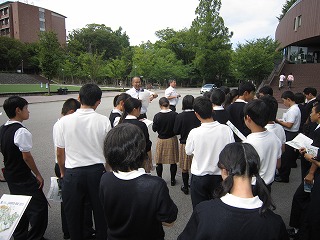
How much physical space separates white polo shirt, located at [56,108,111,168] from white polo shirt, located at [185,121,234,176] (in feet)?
3.46

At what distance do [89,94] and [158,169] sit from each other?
2668 mm

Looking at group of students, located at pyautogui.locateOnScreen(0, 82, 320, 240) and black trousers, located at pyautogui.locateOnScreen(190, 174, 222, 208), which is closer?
group of students, located at pyautogui.locateOnScreen(0, 82, 320, 240)

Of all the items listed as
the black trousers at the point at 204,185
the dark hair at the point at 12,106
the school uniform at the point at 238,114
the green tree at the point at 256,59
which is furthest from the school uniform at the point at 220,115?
the green tree at the point at 256,59

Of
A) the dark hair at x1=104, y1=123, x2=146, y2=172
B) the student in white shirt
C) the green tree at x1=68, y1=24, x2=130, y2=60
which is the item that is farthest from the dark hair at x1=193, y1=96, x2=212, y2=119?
the green tree at x1=68, y1=24, x2=130, y2=60

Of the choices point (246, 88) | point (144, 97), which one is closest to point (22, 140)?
point (144, 97)

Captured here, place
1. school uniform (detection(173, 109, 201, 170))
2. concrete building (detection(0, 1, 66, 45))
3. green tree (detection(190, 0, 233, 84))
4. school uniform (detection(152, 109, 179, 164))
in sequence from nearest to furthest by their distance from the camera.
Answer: school uniform (detection(173, 109, 201, 170))
school uniform (detection(152, 109, 179, 164))
green tree (detection(190, 0, 233, 84))
concrete building (detection(0, 1, 66, 45))

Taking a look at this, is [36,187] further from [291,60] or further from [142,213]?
[291,60]

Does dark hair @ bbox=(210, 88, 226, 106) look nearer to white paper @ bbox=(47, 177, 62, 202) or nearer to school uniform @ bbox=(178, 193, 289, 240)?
white paper @ bbox=(47, 177, 62, 202)

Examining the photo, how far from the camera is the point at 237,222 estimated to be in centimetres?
123

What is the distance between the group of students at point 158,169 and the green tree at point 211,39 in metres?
41.5

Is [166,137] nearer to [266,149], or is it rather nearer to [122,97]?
[122,97]

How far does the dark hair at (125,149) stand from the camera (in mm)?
1641

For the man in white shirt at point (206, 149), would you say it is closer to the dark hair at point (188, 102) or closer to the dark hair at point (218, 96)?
the dark hair at point (188, 102)

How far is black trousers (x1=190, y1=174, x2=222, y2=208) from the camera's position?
278 cm
